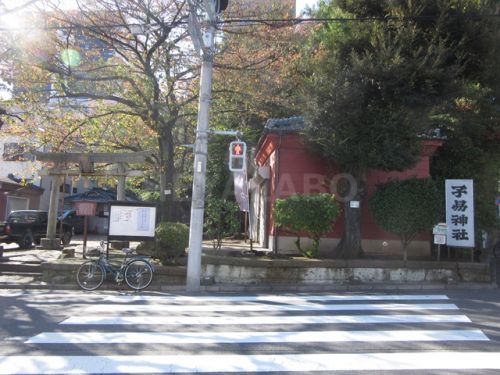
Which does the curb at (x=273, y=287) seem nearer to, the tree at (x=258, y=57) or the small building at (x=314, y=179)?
the small building at (x=314, y=179)

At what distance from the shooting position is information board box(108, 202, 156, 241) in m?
13.8

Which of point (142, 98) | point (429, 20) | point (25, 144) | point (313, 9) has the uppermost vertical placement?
point (313, 9)

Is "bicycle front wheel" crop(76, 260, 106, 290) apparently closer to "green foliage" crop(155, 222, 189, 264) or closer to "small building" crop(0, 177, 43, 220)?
"green foliage" crop(155, 222, 189, 264)

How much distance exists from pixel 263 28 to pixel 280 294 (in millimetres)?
9170

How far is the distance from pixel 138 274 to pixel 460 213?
9340 millimetres

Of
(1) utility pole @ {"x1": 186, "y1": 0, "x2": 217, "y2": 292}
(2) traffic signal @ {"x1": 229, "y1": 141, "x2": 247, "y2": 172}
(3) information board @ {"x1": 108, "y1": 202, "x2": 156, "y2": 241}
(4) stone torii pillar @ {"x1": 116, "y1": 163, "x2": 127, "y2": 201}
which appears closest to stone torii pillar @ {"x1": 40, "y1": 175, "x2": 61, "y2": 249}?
(4) stone torii pillar @ {"x1": 116, "y1": 163, "x2": 127, "y2": 201}

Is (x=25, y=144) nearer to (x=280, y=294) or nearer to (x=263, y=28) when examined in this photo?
(x=263, y=28)

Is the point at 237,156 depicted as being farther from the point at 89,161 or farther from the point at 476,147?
the point at 476,147

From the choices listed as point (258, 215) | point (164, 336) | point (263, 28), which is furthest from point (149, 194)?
point (164, 336)

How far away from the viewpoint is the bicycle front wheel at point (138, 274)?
12078mm

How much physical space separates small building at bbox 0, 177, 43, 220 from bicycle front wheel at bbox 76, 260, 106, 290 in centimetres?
1965

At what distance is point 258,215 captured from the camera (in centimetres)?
2286

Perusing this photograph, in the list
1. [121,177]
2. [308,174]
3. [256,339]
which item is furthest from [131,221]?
[256,339]

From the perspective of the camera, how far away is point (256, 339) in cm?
696
